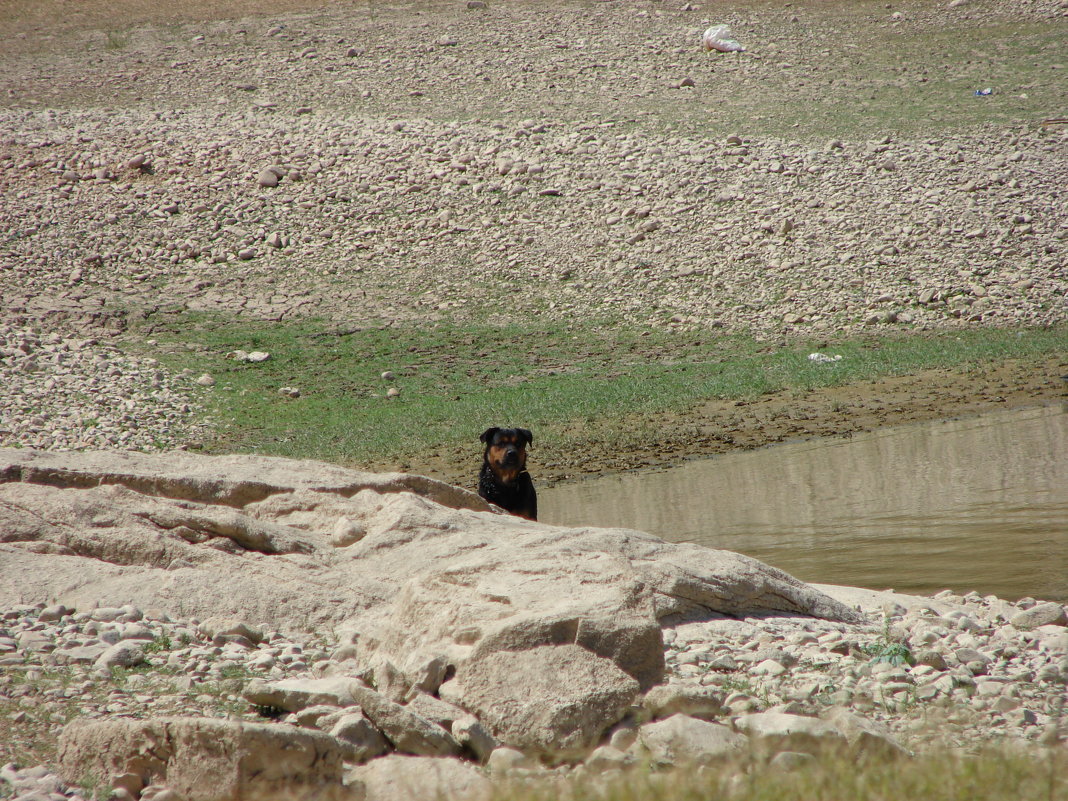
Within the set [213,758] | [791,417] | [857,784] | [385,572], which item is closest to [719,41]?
[791,417]

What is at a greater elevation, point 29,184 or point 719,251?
point 29,184

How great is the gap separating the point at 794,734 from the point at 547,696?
93 centimetres

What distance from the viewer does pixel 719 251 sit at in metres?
22.0

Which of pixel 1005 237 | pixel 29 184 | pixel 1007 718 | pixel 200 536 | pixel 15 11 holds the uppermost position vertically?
pixel 15 11

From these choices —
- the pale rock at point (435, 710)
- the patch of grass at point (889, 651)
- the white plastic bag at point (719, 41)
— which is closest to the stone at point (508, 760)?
the pale rock at point (435, 710)

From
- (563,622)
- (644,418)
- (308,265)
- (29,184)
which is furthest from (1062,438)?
(29,184)

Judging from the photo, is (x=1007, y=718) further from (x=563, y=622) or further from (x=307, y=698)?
(x=307, y=698)

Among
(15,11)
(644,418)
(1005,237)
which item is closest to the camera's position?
(644,418)

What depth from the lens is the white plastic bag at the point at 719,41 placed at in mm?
31828

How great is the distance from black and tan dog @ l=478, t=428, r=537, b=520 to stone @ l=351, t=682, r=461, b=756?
5.14 m

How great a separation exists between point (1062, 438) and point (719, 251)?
11.2 meters

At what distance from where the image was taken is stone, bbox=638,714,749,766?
331 cm

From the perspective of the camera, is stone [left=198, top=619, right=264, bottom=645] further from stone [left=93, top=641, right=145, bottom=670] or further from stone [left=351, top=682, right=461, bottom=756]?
stone [left=351, top=682, right=461, bottom=756]

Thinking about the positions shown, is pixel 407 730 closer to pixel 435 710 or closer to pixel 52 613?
pixel 435 710
